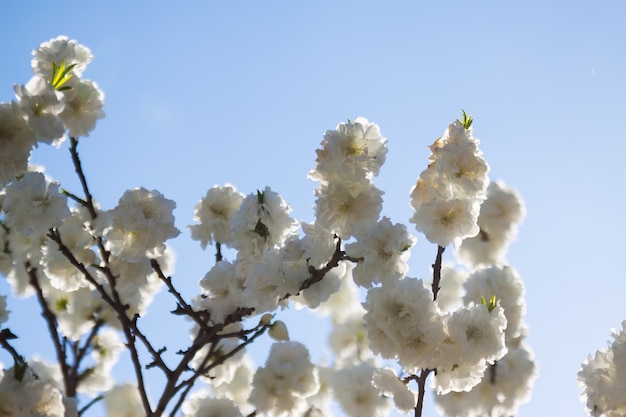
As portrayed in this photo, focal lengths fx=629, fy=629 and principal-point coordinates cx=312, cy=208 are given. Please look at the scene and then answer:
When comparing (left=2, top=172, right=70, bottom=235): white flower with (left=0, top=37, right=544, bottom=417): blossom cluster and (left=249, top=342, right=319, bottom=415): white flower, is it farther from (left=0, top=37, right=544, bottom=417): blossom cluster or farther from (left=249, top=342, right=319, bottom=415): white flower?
(left=249, top=342, right=319, bottom=415): white flower

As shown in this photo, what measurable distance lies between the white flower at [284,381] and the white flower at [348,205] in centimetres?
100

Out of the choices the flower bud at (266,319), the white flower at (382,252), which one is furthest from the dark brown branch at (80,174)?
the white flower at (382,252)

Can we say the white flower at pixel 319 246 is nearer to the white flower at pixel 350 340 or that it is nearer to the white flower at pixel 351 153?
the white flower at pixel 351 153

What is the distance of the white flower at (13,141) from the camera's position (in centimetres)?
227

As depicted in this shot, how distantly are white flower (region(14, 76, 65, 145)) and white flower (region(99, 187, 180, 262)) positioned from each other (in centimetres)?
35

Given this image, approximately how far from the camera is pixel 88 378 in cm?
324

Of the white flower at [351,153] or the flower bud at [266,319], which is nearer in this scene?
the white flower at [351,153]

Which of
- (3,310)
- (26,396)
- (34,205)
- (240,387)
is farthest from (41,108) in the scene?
(240,387)

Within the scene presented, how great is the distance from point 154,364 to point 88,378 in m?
1.02

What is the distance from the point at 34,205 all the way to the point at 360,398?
76.1 inches

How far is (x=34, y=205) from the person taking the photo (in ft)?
7.59

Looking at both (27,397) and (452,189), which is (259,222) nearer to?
(452,189)

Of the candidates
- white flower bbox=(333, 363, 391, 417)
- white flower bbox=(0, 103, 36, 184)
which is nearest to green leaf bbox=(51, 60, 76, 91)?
white flower bbox=(0, 103, 36, 184)

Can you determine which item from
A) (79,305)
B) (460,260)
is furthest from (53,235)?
(460,260)
